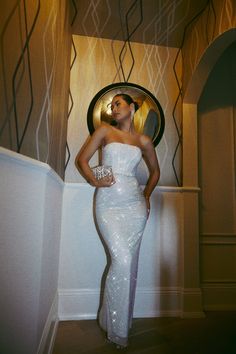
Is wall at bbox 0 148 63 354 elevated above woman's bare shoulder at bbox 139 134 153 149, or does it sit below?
below

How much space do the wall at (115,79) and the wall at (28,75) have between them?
2.34ft

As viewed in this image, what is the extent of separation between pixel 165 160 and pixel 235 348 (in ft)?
4.62

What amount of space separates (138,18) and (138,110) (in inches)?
29.4

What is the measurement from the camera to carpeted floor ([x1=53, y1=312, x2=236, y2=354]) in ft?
4.62

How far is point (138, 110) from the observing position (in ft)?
7.10

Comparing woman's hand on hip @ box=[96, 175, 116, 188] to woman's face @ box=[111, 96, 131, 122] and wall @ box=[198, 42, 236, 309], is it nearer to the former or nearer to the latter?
woman's face @ box=[111, 96, 131, 122]

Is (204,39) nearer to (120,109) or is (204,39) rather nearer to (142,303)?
(120,109)

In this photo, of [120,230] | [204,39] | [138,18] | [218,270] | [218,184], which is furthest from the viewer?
[218,184]

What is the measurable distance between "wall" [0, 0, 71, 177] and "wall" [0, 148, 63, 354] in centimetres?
10

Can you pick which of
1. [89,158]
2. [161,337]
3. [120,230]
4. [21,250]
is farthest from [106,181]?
[161,337]

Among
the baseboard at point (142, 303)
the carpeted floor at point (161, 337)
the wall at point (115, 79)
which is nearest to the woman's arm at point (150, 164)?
the wall at point (115, 79)

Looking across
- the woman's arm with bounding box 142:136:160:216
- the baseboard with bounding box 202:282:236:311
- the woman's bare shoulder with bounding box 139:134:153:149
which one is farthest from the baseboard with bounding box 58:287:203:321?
the woman's bare shoulder with bounding box 139:134:153:149

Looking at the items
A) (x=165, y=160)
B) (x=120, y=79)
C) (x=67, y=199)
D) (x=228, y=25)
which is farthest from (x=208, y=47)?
(x=67, y=199)

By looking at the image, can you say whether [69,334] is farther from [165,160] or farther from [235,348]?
[165,160]
